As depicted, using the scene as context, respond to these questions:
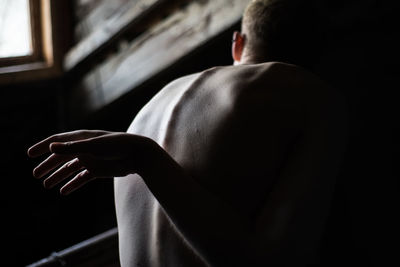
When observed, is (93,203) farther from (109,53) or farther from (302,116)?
(302,116)

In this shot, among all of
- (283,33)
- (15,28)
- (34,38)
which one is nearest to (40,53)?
(34,38)

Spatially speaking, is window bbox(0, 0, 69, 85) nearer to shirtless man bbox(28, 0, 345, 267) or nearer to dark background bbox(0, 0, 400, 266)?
dark background bbox(0, 0, 400, 266)

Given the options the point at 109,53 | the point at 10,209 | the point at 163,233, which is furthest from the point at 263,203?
the point at 10,209

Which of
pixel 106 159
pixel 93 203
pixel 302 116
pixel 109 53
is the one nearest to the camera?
pixel 106 159

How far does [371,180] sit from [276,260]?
1.08 metres

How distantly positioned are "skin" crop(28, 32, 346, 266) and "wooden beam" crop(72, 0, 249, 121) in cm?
61

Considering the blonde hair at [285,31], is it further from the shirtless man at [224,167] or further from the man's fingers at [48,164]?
the man's fingers at [48,164]

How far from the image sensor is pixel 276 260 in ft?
1.82

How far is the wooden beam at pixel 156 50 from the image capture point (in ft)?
4.50

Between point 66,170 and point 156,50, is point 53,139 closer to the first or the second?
point 66,170

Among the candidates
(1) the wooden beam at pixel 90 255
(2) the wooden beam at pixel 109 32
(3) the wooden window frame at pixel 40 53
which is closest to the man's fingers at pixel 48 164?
(1) the wooden beam at pixel 90 255

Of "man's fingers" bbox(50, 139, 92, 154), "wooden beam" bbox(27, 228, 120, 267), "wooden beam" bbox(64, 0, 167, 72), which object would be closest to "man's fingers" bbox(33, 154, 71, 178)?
"man's fingers" bbox(50, 139, 92, 154)

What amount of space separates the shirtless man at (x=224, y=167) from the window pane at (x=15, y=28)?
161cm

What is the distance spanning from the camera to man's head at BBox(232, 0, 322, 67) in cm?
92
